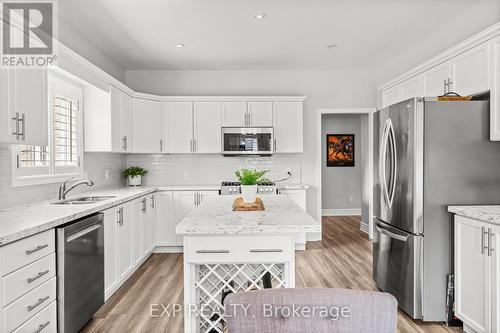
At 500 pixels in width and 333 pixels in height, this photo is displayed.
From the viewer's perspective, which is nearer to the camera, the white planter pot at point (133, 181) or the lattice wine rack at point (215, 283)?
the lattice wine rack at point (215, 283)

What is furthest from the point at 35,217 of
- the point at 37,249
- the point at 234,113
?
the point at 234,113

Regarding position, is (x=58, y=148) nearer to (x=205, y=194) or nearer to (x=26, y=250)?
(x=26, y=250)

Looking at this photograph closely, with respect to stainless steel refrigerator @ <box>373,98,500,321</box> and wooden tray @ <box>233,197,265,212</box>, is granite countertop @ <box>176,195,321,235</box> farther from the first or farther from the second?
stainless steel refrigerator @ <box>373,98,500,321</box>

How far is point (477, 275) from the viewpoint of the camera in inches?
87.0

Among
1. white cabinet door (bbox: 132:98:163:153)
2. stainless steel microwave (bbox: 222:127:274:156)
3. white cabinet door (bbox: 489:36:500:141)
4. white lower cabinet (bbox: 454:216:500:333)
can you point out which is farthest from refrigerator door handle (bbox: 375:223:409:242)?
white cabinet door (bbox: 132:98:163:153)

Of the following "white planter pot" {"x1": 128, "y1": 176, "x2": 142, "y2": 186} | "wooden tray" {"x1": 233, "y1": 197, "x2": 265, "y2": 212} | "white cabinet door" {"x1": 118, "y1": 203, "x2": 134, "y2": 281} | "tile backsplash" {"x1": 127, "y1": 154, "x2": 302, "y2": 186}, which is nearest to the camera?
"wooden tray" {"x1": 233, "y1": 197, "x2": 265, "y2": 212}

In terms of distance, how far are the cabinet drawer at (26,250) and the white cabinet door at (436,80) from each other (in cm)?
350

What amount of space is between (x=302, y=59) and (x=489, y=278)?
3462mm

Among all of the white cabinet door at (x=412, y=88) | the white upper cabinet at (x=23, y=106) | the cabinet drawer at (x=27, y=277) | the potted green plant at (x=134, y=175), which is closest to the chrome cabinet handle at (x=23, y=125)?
the white upper cabinet at (x=23, y=106)

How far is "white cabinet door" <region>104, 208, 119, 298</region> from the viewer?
9.38ft

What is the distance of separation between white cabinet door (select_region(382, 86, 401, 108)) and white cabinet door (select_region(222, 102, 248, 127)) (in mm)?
1948

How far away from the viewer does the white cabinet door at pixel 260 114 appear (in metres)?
4.80

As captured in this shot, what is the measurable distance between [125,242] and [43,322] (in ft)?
4.71

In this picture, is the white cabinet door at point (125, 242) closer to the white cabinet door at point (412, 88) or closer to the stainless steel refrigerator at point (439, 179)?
the stainless steel refrigerator at point (439, 179)
